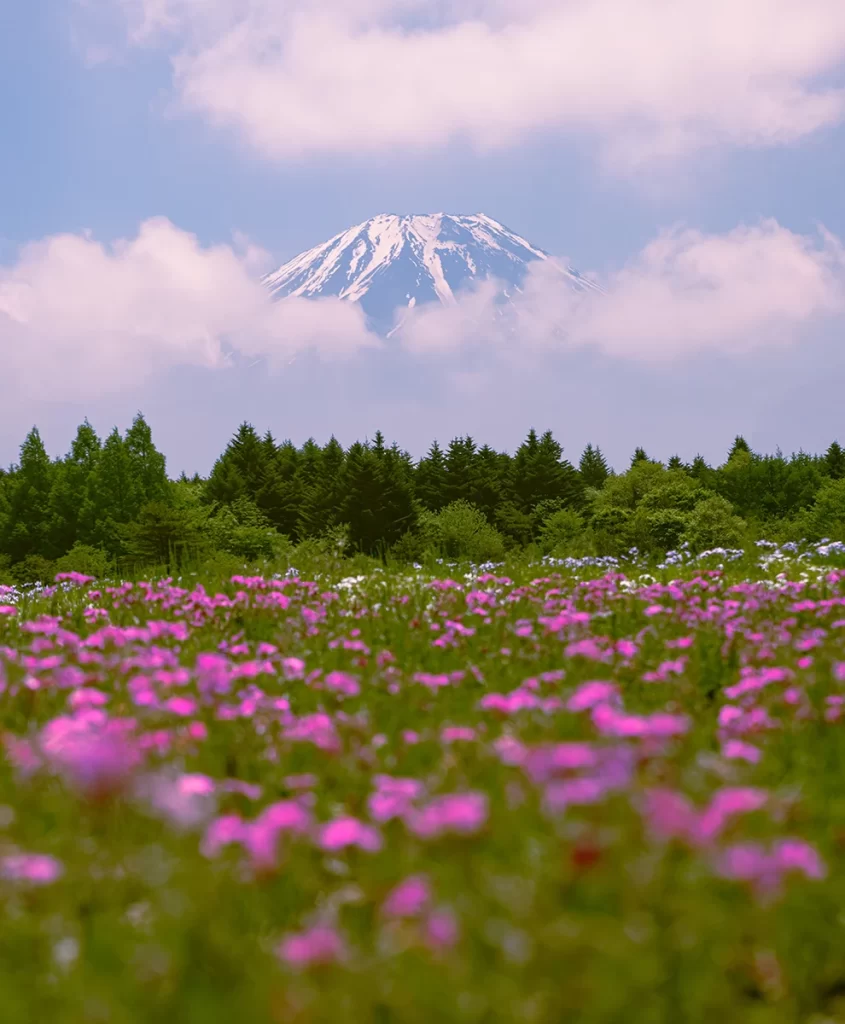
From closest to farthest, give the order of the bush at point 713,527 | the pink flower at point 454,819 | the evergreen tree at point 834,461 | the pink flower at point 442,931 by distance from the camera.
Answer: the pink flower at point 442,931, the pink flower at point 454,819, the bush at point 713,527, the evergreen tree at point 834,461

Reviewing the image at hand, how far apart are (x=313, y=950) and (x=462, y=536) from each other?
96.0 ft

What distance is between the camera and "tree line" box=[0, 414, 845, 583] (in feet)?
98.8

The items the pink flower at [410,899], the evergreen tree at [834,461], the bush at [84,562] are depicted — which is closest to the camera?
the pink flower at [410,899]

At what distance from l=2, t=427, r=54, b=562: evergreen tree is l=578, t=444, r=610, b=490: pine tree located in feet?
109

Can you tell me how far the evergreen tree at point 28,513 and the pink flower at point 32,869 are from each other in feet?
144

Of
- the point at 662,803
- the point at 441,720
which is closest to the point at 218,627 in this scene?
the point at 441,720

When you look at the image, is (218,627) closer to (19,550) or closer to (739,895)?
(739,895)

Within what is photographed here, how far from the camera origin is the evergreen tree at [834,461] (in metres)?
58.4

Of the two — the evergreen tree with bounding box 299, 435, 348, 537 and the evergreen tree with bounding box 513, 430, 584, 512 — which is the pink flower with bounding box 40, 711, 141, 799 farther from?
the evergreen tree with bounding box 513, 430, 584, 512

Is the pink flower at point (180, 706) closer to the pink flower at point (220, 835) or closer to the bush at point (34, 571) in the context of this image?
the pink flower at point (220, 835)

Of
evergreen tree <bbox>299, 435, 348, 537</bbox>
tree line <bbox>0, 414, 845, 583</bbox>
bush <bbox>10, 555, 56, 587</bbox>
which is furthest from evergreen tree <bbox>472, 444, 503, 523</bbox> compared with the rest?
bush <bbox>10, 555, 56, 587</bbox>

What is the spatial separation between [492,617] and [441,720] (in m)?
3.41

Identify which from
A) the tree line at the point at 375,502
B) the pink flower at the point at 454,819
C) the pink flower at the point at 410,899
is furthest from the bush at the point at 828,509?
the pink flower at the point at 410,899

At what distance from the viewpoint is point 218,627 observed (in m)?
7.29
